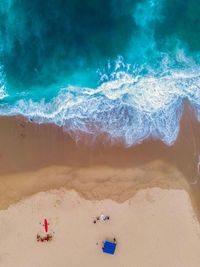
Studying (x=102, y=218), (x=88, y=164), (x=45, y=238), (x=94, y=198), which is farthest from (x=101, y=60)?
(x=45, y=238)

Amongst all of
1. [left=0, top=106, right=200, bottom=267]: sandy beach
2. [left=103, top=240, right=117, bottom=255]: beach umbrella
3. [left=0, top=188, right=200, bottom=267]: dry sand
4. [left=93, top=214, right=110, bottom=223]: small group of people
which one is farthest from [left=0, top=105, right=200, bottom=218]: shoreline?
[left=103, top=240, right=117, bottom=255]: beach umbrella

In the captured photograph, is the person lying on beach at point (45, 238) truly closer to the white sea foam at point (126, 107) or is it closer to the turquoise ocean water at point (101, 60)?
the white sea foam at point (126, 107)

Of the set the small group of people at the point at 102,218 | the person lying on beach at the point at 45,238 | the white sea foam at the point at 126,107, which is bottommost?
the person lying on beach at the point at 45,238

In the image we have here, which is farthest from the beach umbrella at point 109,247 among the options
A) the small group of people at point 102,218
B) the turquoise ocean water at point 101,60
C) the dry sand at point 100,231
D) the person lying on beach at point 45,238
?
the turquoise ocean water at point 101,60

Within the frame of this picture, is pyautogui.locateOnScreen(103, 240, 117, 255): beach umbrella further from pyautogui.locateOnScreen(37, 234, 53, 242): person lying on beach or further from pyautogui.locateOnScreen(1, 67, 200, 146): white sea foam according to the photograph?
pyautogui.locateOnScreen(1, 67, 200, 146): white sea foam

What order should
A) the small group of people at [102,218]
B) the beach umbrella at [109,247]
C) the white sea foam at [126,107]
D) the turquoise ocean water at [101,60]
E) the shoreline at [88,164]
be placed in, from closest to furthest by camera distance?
1. the beach umbrella at [109,247]
2. the small group of people at [102,218]
3. the shoreline at [88,164]
4. the white sea foam at [126,107]
5. the turquoise ocean water at [101,60]

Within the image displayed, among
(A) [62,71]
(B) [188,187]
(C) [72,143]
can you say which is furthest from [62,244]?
(A) [62,71]

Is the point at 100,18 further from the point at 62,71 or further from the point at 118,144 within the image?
the point at 118,144

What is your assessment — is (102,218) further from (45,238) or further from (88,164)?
(45,238)
